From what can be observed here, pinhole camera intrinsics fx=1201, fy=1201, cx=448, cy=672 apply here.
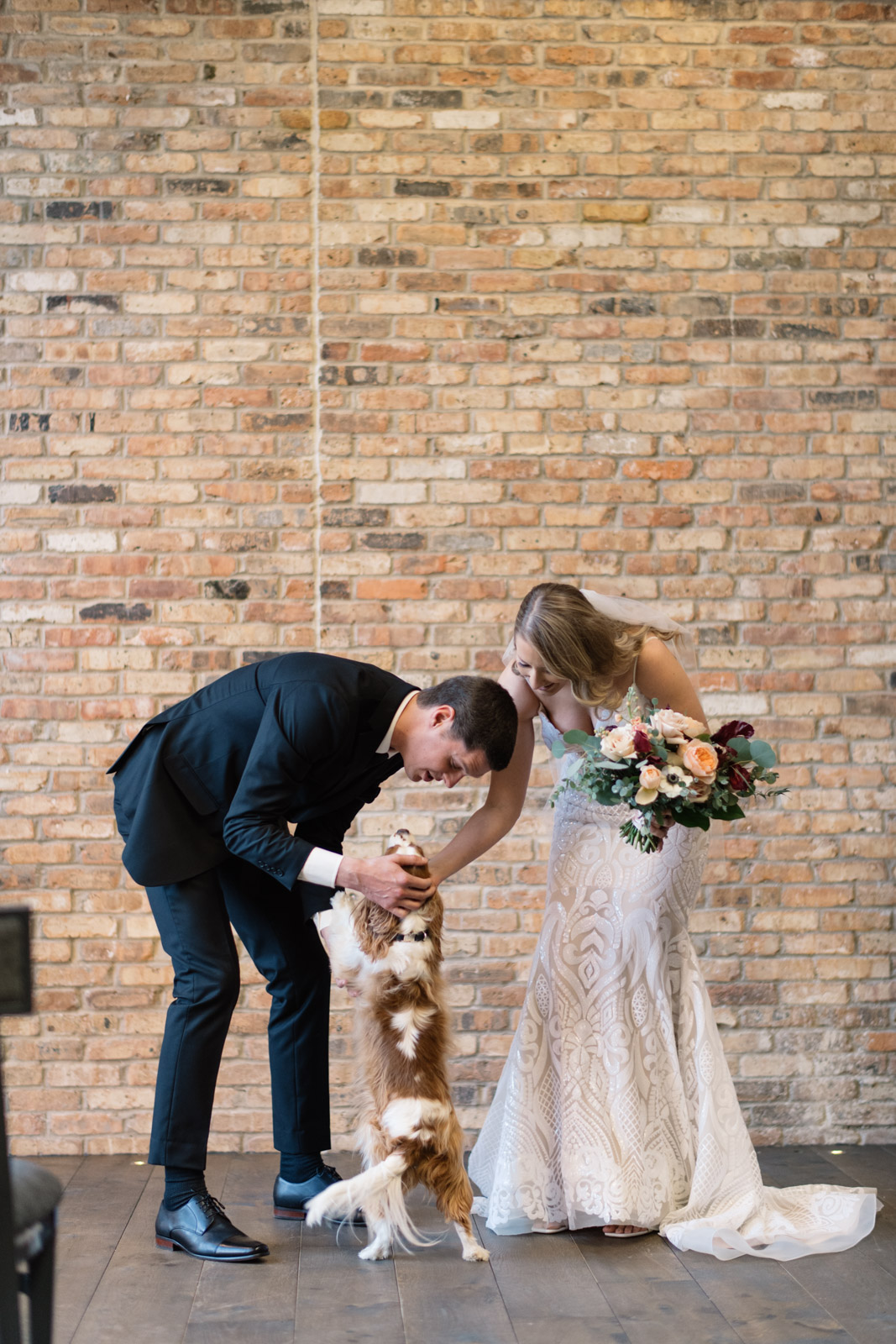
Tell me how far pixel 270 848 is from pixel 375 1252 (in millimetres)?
1024

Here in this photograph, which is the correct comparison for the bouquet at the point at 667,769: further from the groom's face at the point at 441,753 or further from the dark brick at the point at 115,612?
the dark brick at the point at 115,612

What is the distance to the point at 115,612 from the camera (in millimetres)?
3912

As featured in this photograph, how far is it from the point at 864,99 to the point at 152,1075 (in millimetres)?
3983

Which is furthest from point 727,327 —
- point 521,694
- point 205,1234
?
point 205,1234

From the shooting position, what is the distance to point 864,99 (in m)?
4.04

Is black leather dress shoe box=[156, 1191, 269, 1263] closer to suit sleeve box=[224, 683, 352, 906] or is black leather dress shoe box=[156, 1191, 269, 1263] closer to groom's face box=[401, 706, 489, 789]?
suit sleeve box=[224, 683, 352, 906]

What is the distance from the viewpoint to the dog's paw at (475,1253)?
2850mm

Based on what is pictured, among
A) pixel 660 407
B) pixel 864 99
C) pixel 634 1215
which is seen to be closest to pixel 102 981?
pixel 634 1215

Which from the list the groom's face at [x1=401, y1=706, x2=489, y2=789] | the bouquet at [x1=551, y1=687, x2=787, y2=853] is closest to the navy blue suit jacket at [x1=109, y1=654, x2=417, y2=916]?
the groom's face at [x1=401, y1=706, x2=489, y2=789]

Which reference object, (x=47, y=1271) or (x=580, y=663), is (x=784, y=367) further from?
(x=47, y=1271)

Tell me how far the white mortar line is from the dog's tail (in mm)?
1759

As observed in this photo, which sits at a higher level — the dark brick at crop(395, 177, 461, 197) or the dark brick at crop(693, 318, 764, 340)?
the dark brick at crop(395, 177, 461, 197)

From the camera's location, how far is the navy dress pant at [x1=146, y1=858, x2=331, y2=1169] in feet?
9.53

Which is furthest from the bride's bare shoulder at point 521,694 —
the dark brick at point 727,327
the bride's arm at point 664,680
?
the dark brick at point 727,327
